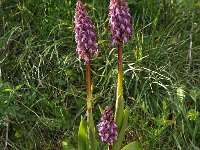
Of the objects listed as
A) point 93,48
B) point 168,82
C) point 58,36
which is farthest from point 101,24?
point 93,48

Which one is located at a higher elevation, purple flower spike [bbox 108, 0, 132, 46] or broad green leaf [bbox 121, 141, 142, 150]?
purple flower spike [bbox 108, 0, 132, 46]

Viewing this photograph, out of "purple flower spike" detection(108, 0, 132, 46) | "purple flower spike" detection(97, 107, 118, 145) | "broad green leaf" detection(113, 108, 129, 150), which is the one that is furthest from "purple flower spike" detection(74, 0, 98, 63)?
"broad green leaf" detection(113, 108, 129, 150)

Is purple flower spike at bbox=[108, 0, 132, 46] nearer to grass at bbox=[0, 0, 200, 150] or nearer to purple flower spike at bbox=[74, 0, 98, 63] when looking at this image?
purple flower spike at bbox=[74, 0, 98, 63]

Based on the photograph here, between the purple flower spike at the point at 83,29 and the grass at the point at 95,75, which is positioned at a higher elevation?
the purple flower spike at the point at 83,29

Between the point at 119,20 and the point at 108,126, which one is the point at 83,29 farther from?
the point at 108,126

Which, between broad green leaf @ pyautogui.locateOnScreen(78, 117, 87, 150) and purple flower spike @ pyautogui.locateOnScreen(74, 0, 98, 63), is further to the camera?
broad green leaf @ pyautogui.locateOnScreen(78, 117, 87, 150)

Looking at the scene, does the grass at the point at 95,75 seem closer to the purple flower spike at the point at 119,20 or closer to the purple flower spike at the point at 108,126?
the purple flower spike at the point at 108,126

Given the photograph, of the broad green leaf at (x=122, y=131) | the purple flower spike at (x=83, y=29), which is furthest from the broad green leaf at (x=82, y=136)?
the purple flower spike at (x=83, y=29)
